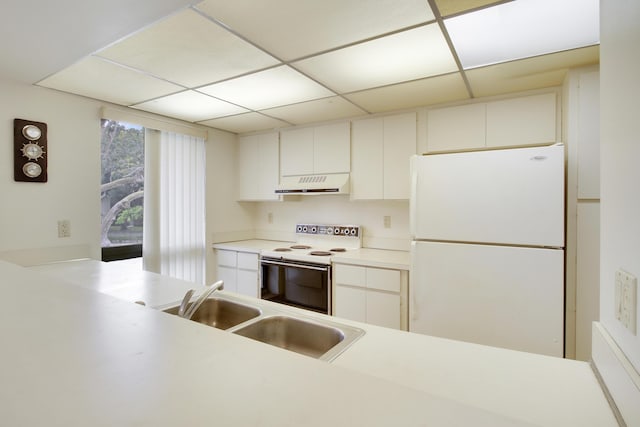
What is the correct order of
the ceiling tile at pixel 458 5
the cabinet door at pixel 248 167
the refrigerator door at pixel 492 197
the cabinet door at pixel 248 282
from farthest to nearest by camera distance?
the cabinet door at pixel 248 167 < the cabinet door at pixel 248 282 < the refrigerator door at pixel 492 197 < the ceiling tile at pixel 458 5

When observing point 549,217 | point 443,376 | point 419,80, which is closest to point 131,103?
point 419,80

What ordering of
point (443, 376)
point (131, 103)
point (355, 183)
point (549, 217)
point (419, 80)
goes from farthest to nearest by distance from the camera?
point (355, 183)
point (131, 103)
point (419, 80)
point (549, 217)
point (443, 376)

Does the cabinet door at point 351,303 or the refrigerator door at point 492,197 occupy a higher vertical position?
the refrigerator door at point 492,197

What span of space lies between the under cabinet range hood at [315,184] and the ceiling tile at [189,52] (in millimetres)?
1348

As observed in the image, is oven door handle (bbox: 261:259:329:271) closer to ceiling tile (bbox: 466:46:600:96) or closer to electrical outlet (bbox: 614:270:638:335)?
ceiling tile (bbox: 466:46:600:96)

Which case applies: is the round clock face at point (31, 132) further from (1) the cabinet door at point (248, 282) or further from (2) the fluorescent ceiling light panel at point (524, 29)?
(2) the fluorescent ceiling light panel at point (524, 29)

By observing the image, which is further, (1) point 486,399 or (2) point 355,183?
(2) point 355,183

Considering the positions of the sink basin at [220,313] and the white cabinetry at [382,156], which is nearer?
the sink basin at [220,313]

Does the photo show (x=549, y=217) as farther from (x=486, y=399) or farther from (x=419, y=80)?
(x=486, y=399)

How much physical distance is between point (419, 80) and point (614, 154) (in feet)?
5.43

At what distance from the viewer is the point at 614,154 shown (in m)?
0.71

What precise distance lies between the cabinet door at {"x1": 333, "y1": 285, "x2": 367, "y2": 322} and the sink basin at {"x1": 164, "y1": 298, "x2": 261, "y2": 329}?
1302 millimetres

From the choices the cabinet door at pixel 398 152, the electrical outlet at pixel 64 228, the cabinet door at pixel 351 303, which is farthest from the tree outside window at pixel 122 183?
the cabinet door at pixel 398 152

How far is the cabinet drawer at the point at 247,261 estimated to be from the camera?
3.26 m
